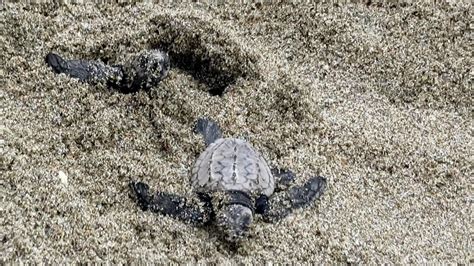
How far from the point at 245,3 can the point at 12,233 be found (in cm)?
244

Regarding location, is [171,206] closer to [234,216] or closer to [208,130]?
[234,216]

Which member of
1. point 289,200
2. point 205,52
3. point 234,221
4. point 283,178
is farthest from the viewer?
point 205,52

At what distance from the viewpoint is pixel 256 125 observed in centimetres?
339

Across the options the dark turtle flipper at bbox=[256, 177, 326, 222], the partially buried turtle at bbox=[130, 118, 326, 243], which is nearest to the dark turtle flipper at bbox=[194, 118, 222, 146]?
the partially buried turtle at bbox=[130, 118, 326, 243]

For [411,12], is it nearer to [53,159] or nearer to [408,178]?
[408,178]

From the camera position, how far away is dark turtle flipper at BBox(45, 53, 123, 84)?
328 cm

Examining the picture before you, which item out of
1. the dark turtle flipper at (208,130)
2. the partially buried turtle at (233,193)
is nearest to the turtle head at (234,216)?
the partially buried turtle at (233,193)

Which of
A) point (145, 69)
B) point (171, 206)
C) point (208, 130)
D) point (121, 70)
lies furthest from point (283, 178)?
point (121, 70)

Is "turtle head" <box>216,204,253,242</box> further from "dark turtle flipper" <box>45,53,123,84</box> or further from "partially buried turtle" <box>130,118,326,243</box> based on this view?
"dark turtle flipper" <box>45,53,123,84</box>

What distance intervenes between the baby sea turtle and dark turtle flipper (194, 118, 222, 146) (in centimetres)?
35

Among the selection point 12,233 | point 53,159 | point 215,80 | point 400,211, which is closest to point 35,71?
point 53,159

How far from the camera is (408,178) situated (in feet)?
10.7

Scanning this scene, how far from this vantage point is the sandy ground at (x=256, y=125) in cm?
262

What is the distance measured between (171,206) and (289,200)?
1.87 ft
